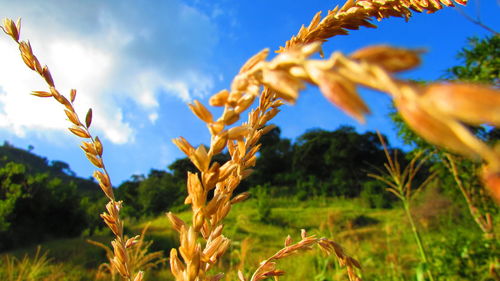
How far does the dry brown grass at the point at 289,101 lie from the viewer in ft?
0.50

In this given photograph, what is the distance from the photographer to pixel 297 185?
23.5 meters

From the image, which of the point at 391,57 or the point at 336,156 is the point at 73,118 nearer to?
the point at 391,57

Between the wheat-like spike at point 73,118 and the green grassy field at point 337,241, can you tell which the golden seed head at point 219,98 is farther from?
the green grassy field at point 337,241

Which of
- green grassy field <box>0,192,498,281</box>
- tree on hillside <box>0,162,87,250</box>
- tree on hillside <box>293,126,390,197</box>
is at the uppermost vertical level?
tree on hillside <box>293,126,390,197</box>

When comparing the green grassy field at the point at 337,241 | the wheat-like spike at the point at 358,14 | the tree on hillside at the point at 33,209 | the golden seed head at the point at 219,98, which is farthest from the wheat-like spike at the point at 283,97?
the tree on hillside at the point at 33,209

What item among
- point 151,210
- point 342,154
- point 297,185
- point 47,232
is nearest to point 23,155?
point 151,210

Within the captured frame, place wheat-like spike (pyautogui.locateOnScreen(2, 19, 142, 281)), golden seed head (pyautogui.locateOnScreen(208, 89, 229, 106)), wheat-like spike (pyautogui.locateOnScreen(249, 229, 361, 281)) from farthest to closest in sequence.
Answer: wheat-like spike (pyautogui.locateOnScreen(2, 19, 142, 281)) < wheat-like spike (pyautogui.locateOnScreen(249, 229, 361, 281)) < golden seed head (pyautogui.locateOnScreen(208, 89, 229, 106))

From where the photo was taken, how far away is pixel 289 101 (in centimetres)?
26

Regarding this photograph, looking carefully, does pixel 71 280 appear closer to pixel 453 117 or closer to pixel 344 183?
pixel 453 117

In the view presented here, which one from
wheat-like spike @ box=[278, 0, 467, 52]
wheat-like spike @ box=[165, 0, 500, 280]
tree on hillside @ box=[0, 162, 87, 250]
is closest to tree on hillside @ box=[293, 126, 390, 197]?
tree on hillside @ box=[0, 162, 87, 250]

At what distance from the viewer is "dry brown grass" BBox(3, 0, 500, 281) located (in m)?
0.15

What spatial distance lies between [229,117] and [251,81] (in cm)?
5

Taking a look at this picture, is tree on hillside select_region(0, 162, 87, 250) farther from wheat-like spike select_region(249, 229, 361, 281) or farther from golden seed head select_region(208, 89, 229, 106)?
golden seed head select_region(208, 89, 229, 106)

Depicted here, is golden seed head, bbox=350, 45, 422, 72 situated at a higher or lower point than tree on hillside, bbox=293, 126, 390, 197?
lower
